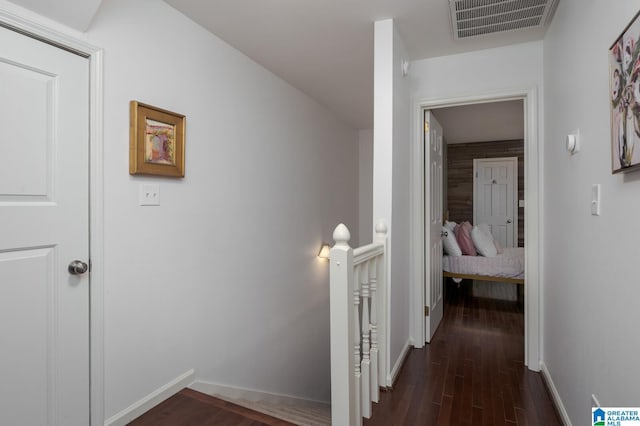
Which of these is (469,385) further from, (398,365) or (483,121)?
(483,121)

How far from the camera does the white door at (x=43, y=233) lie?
4.69 feet

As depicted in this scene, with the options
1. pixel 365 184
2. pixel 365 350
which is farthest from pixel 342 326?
pixel 365 184

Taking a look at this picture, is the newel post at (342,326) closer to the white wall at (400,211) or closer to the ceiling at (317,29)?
the white wall at (400,211)

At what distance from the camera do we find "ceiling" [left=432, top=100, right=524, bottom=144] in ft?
13.5

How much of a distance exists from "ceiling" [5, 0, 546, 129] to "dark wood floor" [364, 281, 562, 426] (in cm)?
234

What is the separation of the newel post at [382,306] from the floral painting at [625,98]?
3.84 feet

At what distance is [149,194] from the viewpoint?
1.95 meters

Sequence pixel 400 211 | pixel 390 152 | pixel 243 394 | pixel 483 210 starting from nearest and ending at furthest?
pixel 390 152, pixel 400 211, pixel 243 394, pixel 483 210

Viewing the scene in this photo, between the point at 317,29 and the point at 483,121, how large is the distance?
3.34 m

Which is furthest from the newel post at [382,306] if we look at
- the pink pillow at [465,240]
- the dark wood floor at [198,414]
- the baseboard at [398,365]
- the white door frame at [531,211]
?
the pink pillow at [465,240]

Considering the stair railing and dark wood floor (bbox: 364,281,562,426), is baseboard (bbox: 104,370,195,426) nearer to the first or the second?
the stair railing

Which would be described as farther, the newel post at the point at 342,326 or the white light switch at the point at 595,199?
the newel post at the point at 342,326

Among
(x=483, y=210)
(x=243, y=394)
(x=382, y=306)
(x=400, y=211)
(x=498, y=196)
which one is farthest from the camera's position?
(x=483, y=210)

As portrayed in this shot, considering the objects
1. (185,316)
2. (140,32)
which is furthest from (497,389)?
(140,32)
